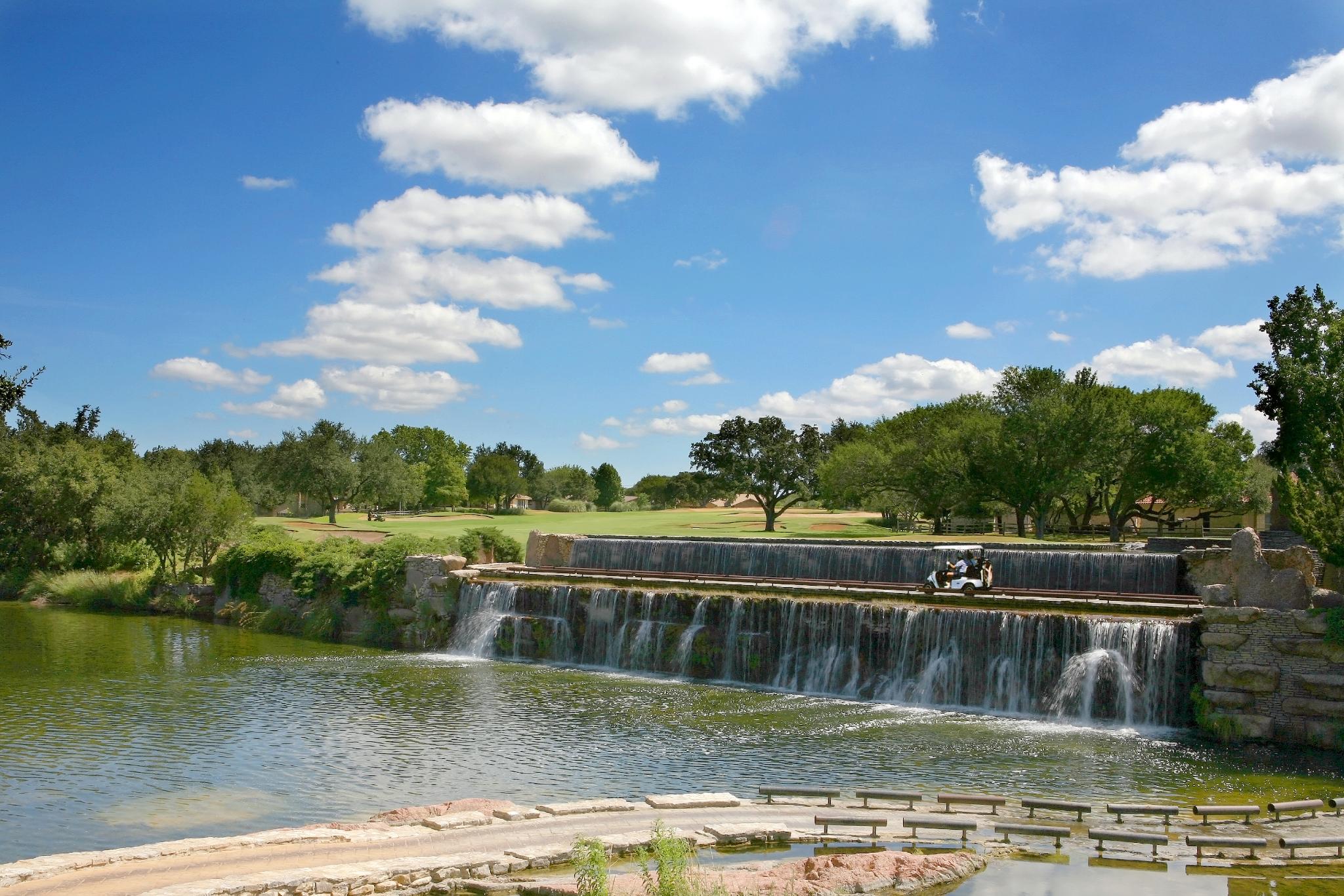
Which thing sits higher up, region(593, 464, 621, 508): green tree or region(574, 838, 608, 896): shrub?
region(593, 464, 621, 508): green tree

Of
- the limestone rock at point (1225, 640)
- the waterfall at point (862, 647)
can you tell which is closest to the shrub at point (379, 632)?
the waterfall at point (862, 647)

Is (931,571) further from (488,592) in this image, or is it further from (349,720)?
(349,720)

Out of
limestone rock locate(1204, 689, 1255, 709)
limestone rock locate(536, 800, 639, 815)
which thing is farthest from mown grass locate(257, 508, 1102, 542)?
limestone rock locate(536, 800, 639, 815)

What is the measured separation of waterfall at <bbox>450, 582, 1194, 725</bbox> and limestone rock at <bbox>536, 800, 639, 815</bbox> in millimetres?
12175

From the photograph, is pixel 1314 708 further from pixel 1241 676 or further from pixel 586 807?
pixel 586 807

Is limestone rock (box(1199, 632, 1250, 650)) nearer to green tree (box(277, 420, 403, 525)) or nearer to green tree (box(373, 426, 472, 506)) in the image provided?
green tree (box(277, 420, 403, 525))

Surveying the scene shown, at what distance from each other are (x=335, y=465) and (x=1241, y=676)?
6165 cm

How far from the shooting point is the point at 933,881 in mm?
10719

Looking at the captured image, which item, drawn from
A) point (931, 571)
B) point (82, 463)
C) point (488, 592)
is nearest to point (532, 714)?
point (488, 592)

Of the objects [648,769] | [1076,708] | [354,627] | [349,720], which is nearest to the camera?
[648,769]

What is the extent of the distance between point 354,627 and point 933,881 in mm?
27348

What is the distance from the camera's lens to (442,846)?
451 inches

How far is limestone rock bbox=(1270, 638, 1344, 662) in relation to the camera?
19672 mm

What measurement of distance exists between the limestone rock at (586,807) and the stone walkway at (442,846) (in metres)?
0.08
